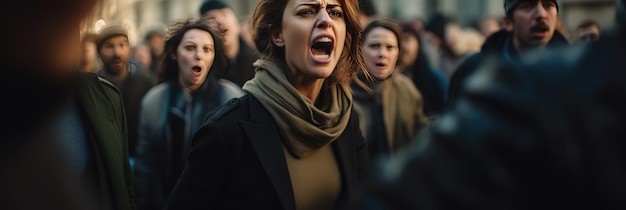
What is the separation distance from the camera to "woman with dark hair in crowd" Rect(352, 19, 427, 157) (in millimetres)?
6607

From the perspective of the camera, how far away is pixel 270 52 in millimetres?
3881

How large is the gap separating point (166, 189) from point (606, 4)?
19.1 meters

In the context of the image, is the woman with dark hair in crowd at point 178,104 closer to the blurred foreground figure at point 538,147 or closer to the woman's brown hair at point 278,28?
the woman's brown hair at point 278,28

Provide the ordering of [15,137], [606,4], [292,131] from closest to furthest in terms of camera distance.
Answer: [15,137]
[292,131]
[606,4]

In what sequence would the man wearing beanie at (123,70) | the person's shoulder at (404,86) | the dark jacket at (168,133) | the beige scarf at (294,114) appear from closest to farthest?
the beige scarf at (294,114) → the man wearing beanie at (123,70) → the dark jacket at (168,133) → the person's shoulder at (404,86)

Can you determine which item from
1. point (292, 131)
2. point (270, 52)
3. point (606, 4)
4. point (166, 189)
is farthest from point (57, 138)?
point (606, 4)

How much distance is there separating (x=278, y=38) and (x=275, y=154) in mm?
642

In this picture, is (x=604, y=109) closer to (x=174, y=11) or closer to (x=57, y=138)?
(x=57, y=138)

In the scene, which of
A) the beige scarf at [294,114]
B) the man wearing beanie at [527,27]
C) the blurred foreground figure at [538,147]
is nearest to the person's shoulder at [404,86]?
the man wearing beanie at [527,27]

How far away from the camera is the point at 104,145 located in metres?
3.67

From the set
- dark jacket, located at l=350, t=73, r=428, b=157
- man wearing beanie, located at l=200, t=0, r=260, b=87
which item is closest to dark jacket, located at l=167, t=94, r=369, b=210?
man wearing beanie, located at l=200, t=0, r=260, b=87

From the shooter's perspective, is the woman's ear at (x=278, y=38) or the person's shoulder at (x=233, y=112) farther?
the woman's ear at (x=278, y=38)

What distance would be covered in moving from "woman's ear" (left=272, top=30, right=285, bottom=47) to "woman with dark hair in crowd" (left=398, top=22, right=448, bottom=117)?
14.0 feet

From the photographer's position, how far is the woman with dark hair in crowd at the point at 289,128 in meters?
3.35
